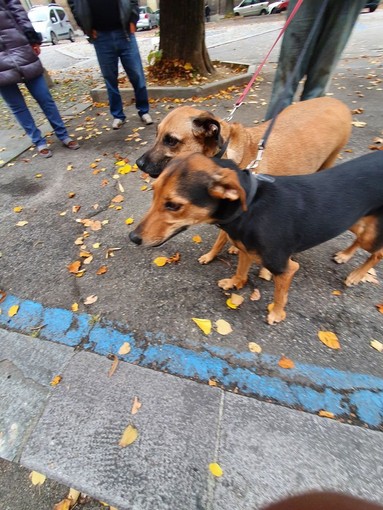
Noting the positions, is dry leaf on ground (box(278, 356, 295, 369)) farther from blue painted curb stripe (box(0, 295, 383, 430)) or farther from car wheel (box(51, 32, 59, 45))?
car wheel (box(51, 32, 59, 45))

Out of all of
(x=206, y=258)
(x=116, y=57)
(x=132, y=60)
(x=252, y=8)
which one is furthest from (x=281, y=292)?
(x=252, y=8)

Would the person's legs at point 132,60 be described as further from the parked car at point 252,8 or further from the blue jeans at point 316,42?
the parked car at point 252,8

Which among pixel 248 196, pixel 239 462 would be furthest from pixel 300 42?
pixel 239 462

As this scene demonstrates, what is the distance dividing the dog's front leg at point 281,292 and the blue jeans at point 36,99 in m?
4.97

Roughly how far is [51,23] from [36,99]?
102 feet

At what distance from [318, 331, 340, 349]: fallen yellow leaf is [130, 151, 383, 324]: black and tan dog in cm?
52

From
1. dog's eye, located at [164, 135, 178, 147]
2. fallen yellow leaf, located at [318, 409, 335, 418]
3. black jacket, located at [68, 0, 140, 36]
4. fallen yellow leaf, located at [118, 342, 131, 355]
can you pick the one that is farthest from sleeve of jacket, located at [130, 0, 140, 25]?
fallen yellow leaf, located at [318, 409, 335, 418]

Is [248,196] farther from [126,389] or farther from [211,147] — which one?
[126,389]

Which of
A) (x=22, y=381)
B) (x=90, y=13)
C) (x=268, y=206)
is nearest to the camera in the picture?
(x=268, y=206)

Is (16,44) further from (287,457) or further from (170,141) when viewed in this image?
(287,457)

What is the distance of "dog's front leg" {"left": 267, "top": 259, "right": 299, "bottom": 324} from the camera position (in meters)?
2.28

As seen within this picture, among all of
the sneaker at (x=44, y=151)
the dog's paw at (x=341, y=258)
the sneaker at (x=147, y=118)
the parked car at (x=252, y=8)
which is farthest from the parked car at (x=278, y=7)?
the dog's paw at (x=341, y=258)

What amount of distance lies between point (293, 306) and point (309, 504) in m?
1.82

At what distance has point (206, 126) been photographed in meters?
2.67
